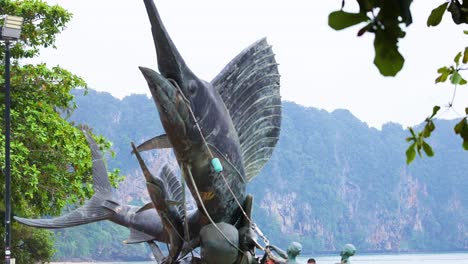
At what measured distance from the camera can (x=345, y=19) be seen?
1744 mm

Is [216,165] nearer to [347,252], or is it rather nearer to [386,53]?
[347,252]

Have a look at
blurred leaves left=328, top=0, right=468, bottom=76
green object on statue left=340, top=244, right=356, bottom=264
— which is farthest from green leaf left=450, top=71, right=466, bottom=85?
green object on statue left=340, top=244, right=356, bottom=264

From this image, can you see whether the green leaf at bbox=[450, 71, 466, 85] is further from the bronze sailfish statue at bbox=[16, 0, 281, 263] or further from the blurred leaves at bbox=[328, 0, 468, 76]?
the bronze sailfish statue at bbox=[16, 0, 281, 263]

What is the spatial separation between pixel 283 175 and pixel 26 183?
102326 mm

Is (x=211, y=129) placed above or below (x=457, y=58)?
below

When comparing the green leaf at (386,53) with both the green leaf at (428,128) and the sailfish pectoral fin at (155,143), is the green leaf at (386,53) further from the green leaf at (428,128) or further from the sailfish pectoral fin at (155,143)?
the sailfish pectoral fin at (155,143)

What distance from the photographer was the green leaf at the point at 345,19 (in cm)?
173

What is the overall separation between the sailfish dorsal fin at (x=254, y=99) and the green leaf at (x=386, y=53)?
19.9ft

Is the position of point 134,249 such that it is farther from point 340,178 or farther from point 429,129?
point 429,129

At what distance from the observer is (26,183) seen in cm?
1619

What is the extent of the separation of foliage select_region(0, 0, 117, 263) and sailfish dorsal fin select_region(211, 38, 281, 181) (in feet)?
27.2

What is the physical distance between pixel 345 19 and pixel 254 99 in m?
6.55

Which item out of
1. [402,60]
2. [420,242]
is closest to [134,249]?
[420,242]

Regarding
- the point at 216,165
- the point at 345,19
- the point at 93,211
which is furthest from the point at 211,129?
the point at 345,19
